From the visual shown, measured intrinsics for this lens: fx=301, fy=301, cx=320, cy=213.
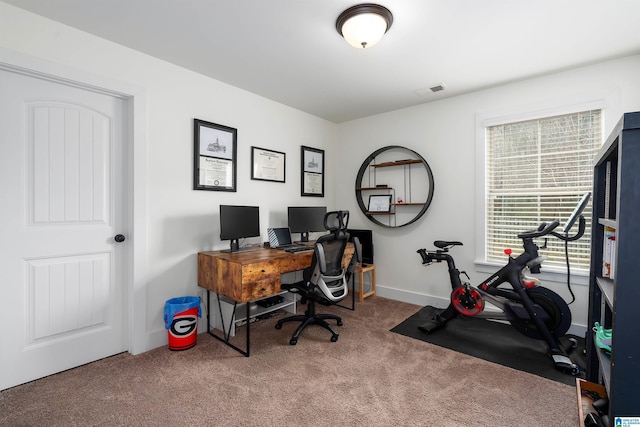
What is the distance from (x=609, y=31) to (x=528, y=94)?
85 centimetres

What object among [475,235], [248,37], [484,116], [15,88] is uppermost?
[248,37]

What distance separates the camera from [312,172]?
4195 millimetres

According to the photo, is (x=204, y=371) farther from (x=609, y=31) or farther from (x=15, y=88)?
(x=609, y=31)

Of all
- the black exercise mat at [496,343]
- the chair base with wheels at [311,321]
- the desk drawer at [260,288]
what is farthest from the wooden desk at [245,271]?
the black exercise mat at [496,343]

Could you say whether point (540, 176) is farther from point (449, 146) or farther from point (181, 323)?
point (181, 323)

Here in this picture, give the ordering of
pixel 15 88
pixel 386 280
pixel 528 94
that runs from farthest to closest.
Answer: pixel 386 280
pixel 528 94
pixel 15 88

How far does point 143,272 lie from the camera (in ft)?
8.36

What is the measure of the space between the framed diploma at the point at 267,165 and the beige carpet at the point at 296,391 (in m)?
1.84

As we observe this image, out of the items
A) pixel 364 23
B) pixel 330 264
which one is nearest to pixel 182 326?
pixel 330 264

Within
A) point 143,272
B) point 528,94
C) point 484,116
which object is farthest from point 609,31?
point 143,272

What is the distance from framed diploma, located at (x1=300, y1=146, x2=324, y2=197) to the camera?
13.4ft

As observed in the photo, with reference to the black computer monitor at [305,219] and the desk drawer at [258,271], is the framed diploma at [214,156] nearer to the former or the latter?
the black computer monitor at [305,219]

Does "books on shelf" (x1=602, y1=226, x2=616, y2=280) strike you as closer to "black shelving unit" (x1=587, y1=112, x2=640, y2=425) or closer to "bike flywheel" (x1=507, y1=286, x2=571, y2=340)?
"black shelving unit" (x1=587, y1=112, x2=640, y2=425)

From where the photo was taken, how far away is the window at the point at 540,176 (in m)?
2.82
